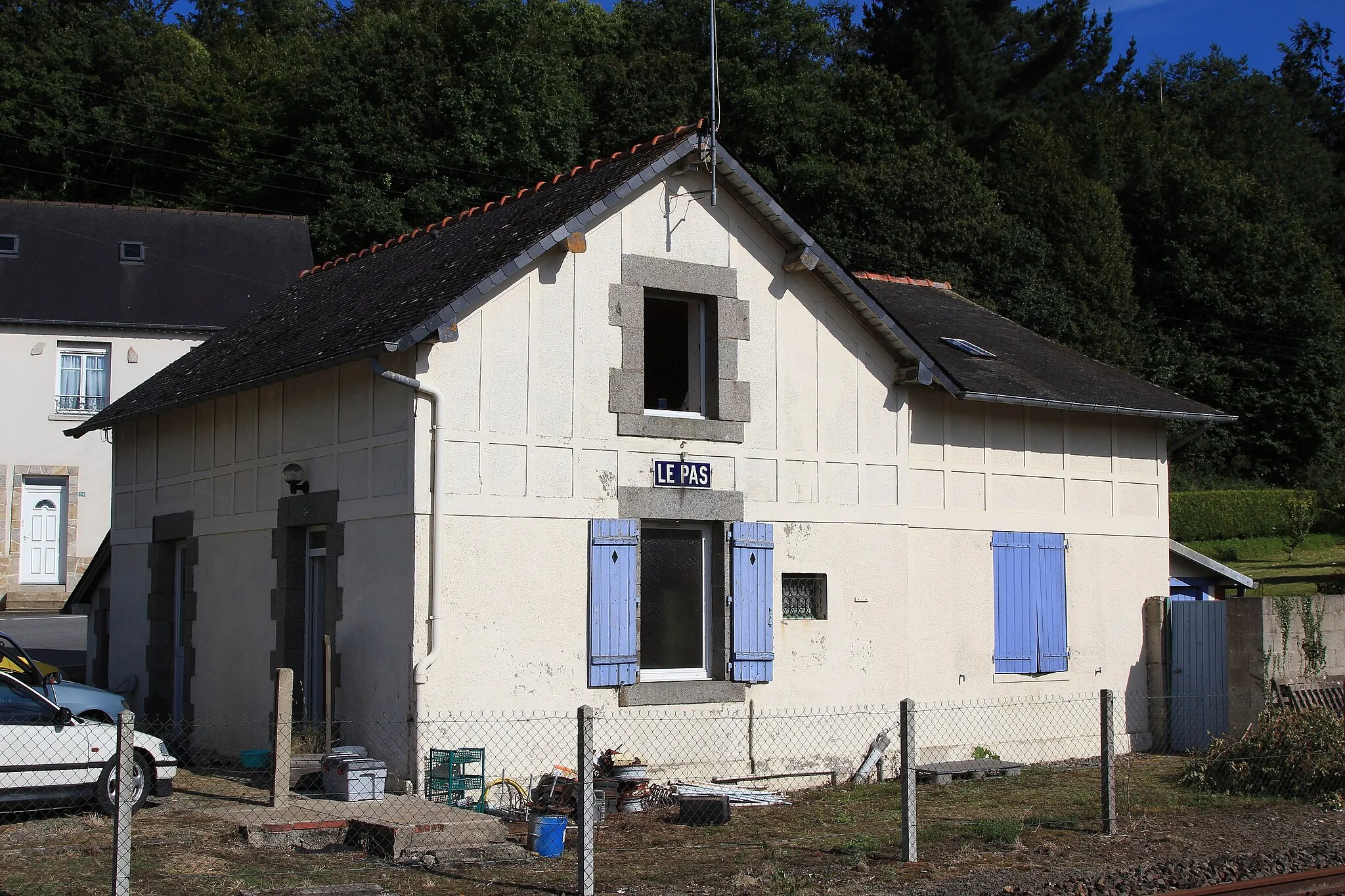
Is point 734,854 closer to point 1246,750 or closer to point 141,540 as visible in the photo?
point 1246,750

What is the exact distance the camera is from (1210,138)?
53.9 m

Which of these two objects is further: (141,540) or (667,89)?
(667,89)

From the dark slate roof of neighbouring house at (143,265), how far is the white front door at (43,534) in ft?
12.4

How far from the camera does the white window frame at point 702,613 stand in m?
12.9

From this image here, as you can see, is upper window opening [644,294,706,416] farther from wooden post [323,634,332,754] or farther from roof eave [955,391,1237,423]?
wooden post [323,634,332,754]

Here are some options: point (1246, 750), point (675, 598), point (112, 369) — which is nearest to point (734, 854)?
point (675, 598)

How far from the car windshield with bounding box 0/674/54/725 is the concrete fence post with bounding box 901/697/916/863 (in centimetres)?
645

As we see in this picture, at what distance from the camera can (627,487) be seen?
41.6 feet

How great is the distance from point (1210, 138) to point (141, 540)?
48132 millimetres

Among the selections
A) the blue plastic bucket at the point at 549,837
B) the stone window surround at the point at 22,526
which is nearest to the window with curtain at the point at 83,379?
the stone window surround at the point at 22,526

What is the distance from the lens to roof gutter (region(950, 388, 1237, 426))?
14445 mm

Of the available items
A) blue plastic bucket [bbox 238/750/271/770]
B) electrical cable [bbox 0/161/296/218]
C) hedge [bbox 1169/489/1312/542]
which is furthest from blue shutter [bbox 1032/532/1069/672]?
electrical cable [bbox 0/161/296/218]

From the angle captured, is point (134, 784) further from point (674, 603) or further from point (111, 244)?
point (111, 244)

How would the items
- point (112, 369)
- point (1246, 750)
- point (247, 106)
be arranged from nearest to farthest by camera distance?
point (1246, 750), point (112, 369), point (247, 106)
